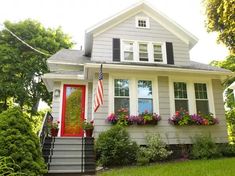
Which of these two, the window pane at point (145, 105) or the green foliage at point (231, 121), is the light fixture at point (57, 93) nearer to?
the window pane at point (145, 105)

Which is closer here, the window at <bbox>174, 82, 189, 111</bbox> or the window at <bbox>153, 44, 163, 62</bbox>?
the window at <bbox>174, 82, 189, 111</bbox>

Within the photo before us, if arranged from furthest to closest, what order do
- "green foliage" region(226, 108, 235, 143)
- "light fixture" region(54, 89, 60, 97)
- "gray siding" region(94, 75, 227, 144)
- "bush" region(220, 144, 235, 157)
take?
1. "green foliage" region(226, 108, 235, 143)
2. "light fixture" region(54, 89, 60, 97)
3. "gray siding" region(94, 75, 227, 144)
4. "bush" region(220, 144, 235, 157)

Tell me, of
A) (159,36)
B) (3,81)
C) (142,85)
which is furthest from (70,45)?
(142,85)

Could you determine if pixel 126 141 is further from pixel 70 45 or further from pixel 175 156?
pixel 70 45

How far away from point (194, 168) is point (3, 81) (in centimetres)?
1492

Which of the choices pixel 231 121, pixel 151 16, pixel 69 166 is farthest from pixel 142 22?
pixel 231 121

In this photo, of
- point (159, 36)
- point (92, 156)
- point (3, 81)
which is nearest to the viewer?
point (92, 156)

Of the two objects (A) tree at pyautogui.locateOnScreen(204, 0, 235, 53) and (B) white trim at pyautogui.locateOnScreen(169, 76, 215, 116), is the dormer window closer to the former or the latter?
(B) white trim at pyautogui.locateOnScreen(169, 76, 215, 116)

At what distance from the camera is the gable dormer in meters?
10.5

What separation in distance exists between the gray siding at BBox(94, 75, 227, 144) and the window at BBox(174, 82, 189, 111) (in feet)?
1.26

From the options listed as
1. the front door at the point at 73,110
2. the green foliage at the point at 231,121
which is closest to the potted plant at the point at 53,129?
the front door at the point at 73,110

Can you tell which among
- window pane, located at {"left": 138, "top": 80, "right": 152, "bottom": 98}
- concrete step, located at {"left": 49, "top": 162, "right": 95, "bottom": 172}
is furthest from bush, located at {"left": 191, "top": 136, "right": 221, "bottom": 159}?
concrete step, located at {"left": 49, "top": 162, "right": 95, "bottom": 172}

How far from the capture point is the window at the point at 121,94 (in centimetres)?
925

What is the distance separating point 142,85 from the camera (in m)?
9.66
